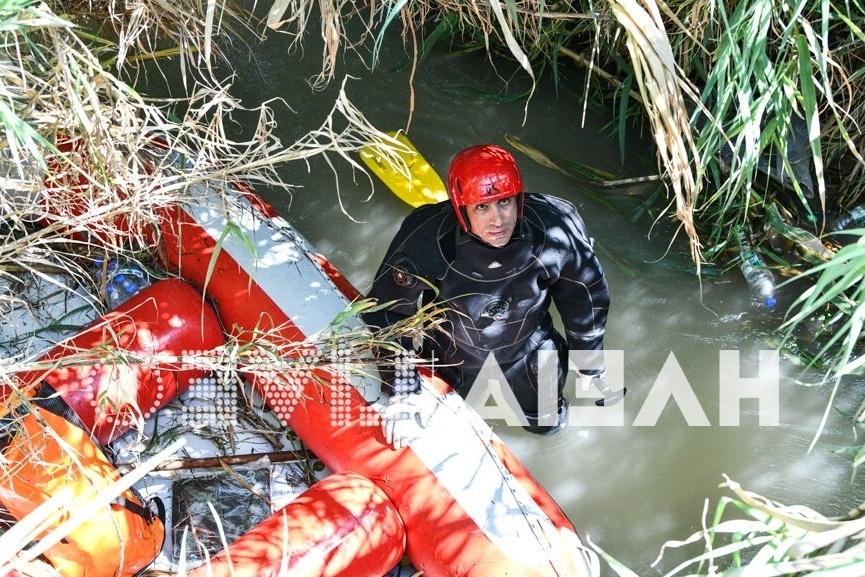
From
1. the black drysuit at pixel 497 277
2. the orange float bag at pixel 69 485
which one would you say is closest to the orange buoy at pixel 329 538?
the orange float bag at pixel 69 485

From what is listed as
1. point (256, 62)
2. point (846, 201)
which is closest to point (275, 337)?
point (256, 62)

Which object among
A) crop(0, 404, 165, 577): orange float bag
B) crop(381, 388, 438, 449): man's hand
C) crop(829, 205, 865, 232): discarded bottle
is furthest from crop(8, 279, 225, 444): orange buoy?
crop(829, 205, 865, 232): discarded bottle

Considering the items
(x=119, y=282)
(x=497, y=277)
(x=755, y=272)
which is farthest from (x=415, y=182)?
(x=755, y=272)

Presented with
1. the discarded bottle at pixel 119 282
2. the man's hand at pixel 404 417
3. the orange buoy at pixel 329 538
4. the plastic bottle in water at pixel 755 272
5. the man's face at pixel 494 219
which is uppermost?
the man's face at pixel 494 219

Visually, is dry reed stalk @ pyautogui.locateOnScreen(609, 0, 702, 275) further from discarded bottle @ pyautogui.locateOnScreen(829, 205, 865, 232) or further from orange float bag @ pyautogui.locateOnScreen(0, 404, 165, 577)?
orange float bag @ pyautogui.locateOnScreen(0, 404, 165, 577)

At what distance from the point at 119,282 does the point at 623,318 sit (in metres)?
2.13

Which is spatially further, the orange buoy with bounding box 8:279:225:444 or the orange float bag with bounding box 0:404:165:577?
the orange buoy with bounding box 8:279:225:444

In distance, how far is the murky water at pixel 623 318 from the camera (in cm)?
336

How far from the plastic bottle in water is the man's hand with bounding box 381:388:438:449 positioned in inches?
65.1

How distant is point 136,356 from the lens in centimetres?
262

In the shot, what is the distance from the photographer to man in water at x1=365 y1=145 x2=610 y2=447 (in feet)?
8.29

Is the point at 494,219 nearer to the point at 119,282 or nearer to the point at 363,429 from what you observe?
the point at 363,429

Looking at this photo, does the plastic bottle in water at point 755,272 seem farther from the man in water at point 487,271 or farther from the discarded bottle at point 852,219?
the man in water at point 487,271

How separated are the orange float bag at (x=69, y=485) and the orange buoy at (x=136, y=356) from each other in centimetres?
13
